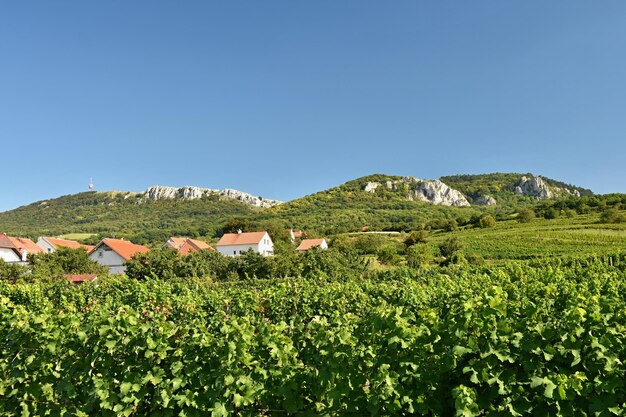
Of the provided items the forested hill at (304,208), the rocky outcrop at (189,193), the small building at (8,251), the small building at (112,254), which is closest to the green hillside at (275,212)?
the forested hill at (304,208)

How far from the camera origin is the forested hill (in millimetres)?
108562

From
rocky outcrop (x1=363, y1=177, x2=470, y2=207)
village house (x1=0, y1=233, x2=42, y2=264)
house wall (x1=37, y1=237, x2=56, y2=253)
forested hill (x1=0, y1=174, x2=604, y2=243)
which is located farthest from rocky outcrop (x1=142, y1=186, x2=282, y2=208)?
village house (x1=0, y1=233, x2=42, y2=264)

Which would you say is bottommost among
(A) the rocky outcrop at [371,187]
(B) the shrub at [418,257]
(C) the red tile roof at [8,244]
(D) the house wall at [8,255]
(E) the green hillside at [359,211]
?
(B) the shrub at [418,257]

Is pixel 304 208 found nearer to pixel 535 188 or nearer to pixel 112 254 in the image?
pixel 112 254

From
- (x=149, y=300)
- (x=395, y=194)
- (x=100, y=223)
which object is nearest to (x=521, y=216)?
(x=149, y=300)

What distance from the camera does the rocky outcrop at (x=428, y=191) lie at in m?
156

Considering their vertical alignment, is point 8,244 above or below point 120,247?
above

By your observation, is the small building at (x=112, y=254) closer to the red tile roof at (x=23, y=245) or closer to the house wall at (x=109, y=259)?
the house wall at (x=109, y=259)

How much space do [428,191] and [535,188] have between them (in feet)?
140

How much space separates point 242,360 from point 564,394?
3004mm

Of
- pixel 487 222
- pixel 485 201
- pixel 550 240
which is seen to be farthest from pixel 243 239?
→ pixel 485 201

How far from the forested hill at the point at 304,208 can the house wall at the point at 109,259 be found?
3715cm

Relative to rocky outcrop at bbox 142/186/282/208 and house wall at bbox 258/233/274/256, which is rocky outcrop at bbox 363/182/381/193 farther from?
house wall at bbox 258/233/274/256

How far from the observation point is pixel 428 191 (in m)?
160
